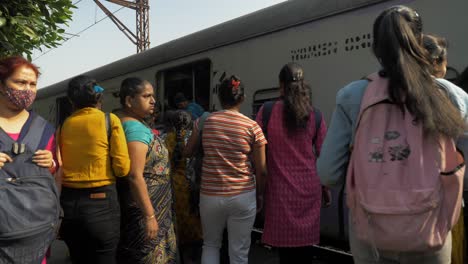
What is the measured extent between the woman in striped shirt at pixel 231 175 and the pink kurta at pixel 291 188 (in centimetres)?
10

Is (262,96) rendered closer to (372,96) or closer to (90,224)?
(90,224)

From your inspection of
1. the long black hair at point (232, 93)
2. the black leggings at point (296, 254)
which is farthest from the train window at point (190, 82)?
the black leggings at point (296, 254)

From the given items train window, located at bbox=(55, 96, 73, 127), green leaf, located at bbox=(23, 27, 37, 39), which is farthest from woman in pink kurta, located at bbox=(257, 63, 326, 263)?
train window, located at bbox=(55, 96, 73, 127)

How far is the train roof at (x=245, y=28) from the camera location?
373 centimetres

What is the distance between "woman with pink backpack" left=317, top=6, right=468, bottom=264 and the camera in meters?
1.36

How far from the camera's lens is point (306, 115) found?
2.70 metres

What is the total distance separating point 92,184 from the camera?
7.70 ft

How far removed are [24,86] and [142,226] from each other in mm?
1053

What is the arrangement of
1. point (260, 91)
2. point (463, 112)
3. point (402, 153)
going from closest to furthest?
point (402, 153) → point (463, 112) → point (260, 91)

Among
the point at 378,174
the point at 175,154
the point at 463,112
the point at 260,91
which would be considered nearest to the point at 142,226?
the point at 175,154

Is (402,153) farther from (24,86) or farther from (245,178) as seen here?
(24,86)

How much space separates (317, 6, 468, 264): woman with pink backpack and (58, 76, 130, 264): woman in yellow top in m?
1.44

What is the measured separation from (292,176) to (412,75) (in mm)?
1447

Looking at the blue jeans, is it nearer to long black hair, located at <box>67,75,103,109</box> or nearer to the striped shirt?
the striped shirt
